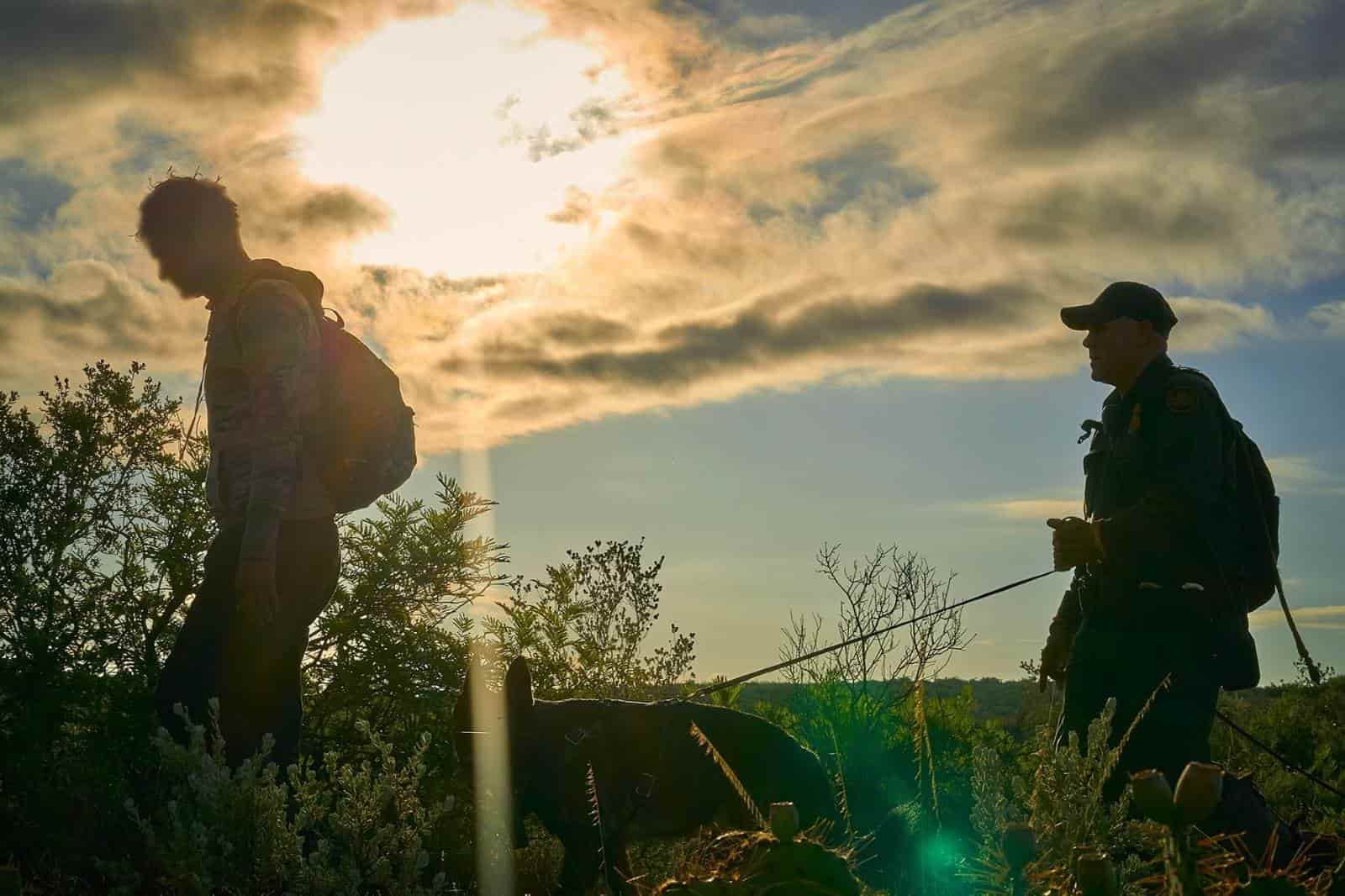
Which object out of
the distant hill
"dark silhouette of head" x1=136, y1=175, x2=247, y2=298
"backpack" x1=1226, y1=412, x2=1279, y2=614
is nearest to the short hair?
"dark silhouette of head" x1=136, y1=175, x2=247, y2=298

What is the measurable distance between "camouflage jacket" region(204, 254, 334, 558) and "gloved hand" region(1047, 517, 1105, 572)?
2.86 m

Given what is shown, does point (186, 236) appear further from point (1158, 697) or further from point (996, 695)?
point (996, 695)

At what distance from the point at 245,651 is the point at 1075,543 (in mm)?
3188

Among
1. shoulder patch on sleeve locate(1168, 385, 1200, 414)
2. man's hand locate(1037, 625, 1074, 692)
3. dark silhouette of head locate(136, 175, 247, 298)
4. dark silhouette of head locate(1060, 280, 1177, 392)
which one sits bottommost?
man's hand locate(1037, 625, 1074, 692)

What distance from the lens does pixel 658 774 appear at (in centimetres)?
561

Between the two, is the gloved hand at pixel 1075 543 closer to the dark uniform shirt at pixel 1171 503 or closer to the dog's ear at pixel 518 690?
the dark uniform shirt at pixel 1171 503

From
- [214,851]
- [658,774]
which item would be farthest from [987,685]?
[214,851]

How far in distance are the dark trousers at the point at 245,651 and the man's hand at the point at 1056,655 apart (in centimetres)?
308

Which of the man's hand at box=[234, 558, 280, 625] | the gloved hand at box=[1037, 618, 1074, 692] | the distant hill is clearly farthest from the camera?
the distant hill

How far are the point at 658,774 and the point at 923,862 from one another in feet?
9.61

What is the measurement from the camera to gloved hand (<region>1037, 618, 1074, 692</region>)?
5.50m

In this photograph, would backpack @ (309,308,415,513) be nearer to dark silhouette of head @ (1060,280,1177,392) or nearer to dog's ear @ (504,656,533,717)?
dog's ear @ (504,656,533,717)

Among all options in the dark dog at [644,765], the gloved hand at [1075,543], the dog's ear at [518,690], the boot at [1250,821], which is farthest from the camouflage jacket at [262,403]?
the boot at [1250,821]

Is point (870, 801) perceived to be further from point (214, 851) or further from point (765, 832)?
point (765, 832)
